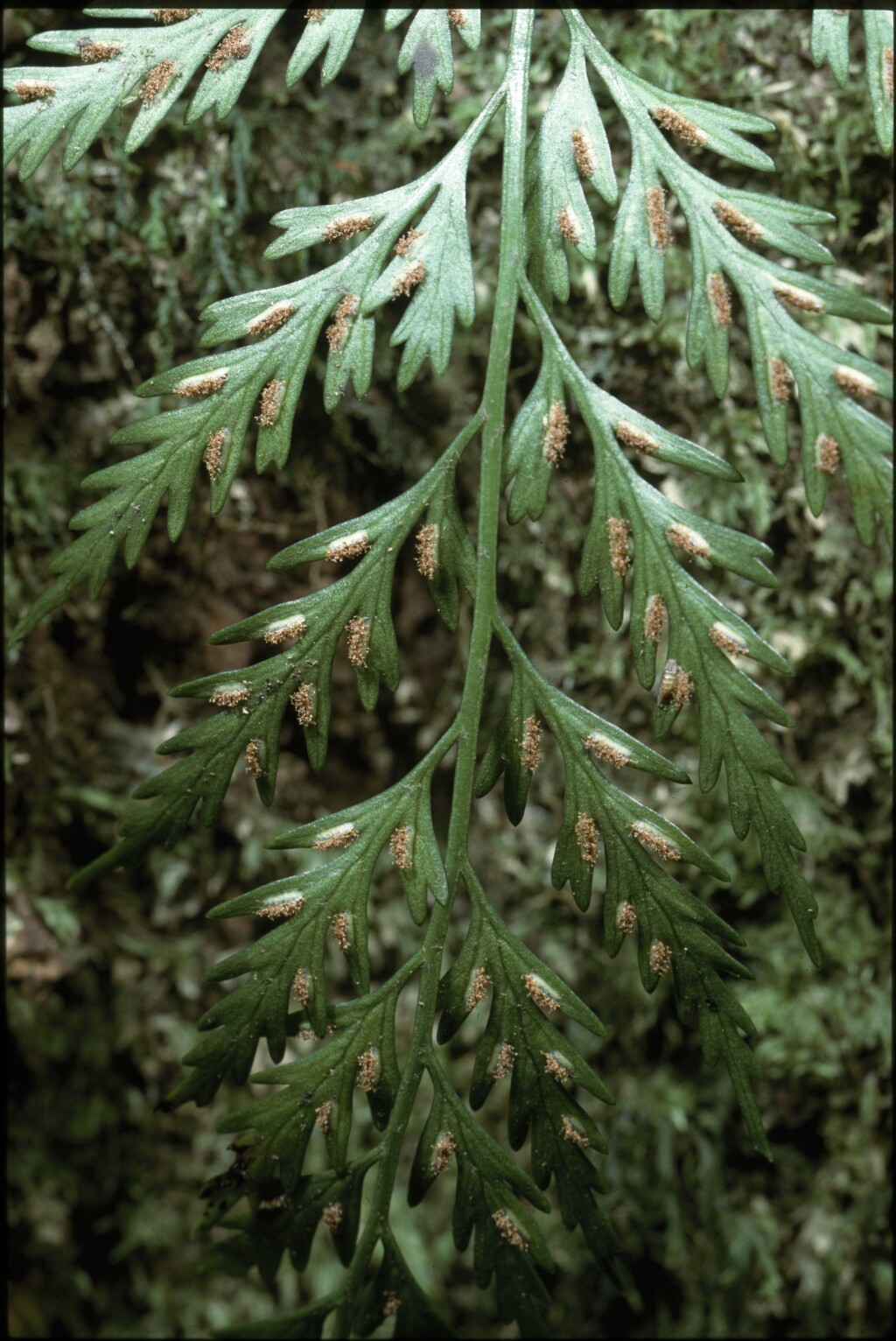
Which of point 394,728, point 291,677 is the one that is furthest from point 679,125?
point 394,728

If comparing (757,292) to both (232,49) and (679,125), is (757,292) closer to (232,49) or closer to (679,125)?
(679,125)

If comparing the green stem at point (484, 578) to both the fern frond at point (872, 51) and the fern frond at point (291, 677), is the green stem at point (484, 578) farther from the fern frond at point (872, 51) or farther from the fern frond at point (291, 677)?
the fern frond at point (872, 51)

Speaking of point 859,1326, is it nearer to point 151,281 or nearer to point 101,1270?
point 101,1270

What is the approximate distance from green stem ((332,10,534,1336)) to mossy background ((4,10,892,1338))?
0.45m

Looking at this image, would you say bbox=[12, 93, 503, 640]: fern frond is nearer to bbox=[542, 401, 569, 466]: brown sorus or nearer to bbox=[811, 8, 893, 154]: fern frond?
bbox=[542, 401, 569, 466]: brown sorus

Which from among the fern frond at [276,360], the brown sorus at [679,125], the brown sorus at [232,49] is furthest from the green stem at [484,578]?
the brown sorus at [232,49]

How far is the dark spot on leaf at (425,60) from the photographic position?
1.38 m

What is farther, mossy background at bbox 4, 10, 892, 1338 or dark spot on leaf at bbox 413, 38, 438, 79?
mossy background at bbox 4, 10, 892, 1338

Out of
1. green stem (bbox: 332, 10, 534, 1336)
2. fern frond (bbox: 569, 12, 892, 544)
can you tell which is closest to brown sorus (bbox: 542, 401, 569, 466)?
A: green stem (bbox: 332, 10, 534, 1336)

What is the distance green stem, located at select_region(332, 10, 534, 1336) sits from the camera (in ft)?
4.63

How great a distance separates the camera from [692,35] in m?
1.80

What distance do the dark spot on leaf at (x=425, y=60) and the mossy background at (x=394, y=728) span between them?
484 mm

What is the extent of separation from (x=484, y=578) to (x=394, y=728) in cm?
76

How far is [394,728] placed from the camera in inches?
83.9
